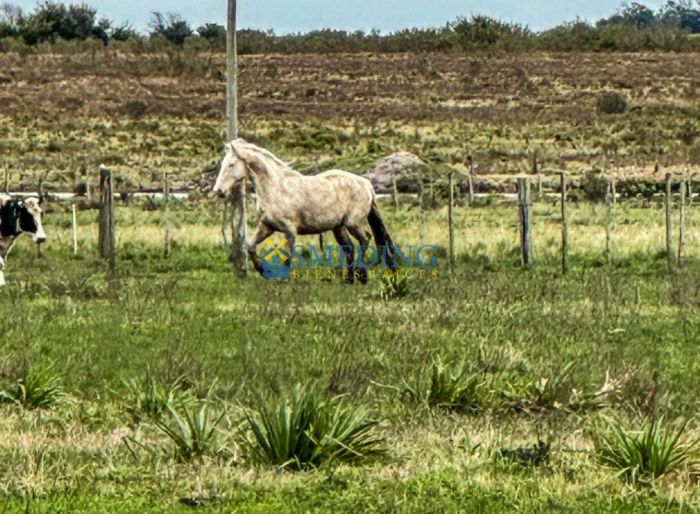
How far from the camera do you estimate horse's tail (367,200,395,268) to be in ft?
78.2

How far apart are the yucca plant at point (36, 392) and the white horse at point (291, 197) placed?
33.3ft

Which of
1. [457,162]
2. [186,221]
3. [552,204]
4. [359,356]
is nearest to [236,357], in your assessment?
[359,356]

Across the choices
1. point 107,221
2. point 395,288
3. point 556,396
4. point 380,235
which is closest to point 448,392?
point 556,396

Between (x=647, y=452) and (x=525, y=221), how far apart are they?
1553 centimetres

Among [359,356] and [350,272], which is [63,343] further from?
[350,272]

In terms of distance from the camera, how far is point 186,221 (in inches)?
1330

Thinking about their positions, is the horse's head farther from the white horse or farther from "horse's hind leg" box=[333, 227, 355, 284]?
"horse's hind leg" box=[333, 227, 355, 284]

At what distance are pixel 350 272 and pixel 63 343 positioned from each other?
742 cm

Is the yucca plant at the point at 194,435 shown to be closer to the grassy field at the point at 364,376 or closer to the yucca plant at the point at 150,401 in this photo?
the grassy field at the point at 364,376

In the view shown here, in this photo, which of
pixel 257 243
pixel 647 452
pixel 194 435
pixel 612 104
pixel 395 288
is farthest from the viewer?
pixel 612 104

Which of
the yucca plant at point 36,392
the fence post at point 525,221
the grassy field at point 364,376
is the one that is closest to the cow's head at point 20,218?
the grassy field at point 364,376

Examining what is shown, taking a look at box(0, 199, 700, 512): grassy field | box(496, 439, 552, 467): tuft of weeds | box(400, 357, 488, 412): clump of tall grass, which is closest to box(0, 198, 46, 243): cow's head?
box(0, 199, 700, 512): grassy field

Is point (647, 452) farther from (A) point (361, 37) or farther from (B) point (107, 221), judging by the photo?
(A) point (361, 37)

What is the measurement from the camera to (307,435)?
10.1 m
